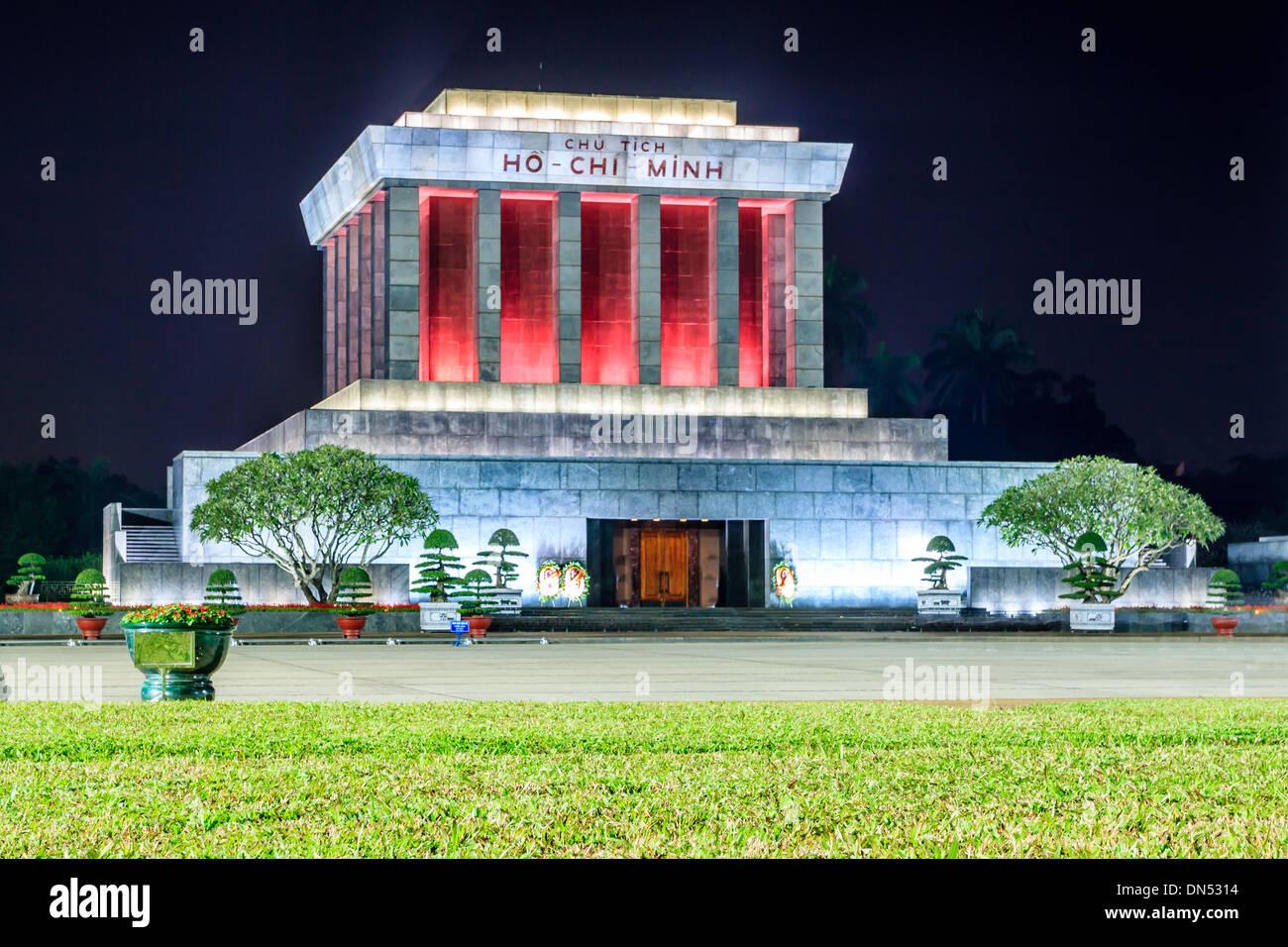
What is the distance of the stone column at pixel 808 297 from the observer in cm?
6588

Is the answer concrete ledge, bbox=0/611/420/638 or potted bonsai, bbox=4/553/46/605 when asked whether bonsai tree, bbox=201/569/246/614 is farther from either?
potted bonsai, bbox=4/553/46/605

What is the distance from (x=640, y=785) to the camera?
1038 cm

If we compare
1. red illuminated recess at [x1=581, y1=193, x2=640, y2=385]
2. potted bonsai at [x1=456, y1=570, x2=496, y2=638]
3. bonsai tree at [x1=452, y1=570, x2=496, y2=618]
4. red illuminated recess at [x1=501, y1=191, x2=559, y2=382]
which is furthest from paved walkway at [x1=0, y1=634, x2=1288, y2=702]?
red illuminated recess at [x1=581, y1=193, x2=640, y2=385]

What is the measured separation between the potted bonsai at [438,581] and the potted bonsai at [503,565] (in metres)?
1.21

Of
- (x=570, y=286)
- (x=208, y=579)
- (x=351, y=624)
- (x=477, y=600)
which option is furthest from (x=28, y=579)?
(x=570, y=286)

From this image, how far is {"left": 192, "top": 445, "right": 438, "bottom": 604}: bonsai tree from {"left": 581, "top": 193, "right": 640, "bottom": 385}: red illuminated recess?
15908mm

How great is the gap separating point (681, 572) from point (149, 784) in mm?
50969

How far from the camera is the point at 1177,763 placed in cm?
1169

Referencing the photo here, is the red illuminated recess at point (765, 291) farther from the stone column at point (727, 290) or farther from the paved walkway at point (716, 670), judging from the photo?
the paved walkway at point (716, 670)

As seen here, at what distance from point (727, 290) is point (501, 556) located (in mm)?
17114

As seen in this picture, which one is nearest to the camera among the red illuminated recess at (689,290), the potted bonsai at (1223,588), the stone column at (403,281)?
the potted bonsai at (1223,588)

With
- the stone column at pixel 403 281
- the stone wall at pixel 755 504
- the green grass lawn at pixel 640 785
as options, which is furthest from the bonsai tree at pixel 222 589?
the green grass lawn at pixel 640 785

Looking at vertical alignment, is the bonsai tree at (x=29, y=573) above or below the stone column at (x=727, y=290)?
below
